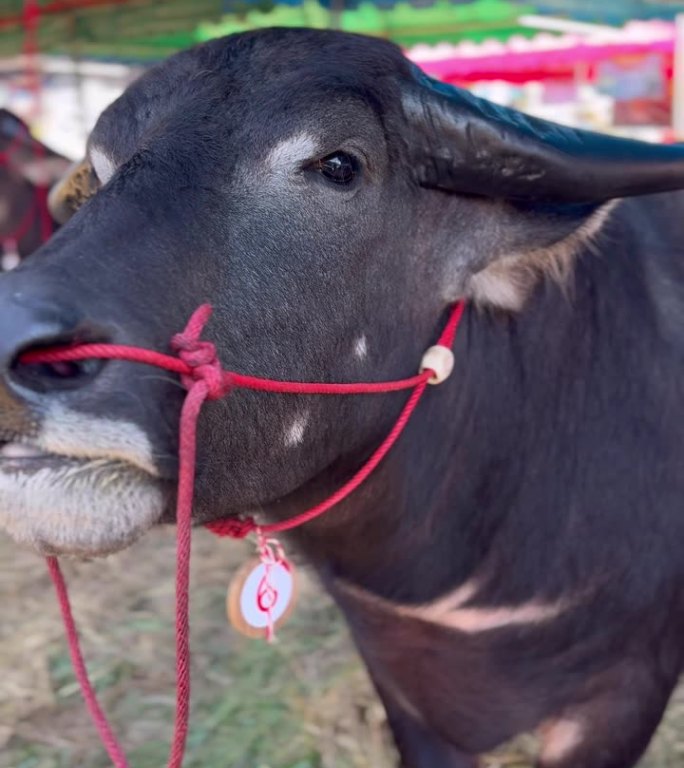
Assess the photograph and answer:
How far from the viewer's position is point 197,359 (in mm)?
1404

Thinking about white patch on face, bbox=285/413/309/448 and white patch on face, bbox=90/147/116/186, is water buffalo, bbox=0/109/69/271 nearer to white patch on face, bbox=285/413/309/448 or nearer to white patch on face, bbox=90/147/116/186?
white patch on face, bbox=90/147/116/186

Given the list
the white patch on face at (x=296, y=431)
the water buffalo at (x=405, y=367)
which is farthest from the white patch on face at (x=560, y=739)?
the white patch on face at (x=296, y=431)

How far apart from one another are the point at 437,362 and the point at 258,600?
663mm

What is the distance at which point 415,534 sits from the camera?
6.89 feet

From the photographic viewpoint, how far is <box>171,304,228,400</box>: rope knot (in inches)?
55.2

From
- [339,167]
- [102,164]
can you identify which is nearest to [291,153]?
[339,167]

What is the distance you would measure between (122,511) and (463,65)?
20.6 feet

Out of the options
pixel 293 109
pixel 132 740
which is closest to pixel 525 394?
pixel 293 109

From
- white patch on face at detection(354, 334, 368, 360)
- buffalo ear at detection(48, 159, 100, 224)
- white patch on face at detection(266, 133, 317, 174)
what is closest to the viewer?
white patch on face at detection(266, 133, 317, 174)

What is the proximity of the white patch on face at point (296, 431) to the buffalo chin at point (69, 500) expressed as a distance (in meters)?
0.35

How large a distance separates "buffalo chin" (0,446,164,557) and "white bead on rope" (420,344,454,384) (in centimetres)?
71

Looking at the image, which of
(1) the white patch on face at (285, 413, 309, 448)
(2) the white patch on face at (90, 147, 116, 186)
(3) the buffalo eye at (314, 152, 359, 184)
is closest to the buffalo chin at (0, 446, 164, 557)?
(1) the white patch on face at (285, 413, 309, 448)

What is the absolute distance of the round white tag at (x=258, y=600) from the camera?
2.03m

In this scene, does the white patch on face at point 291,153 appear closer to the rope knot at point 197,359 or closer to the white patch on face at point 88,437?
the rope knot at point 197,359
